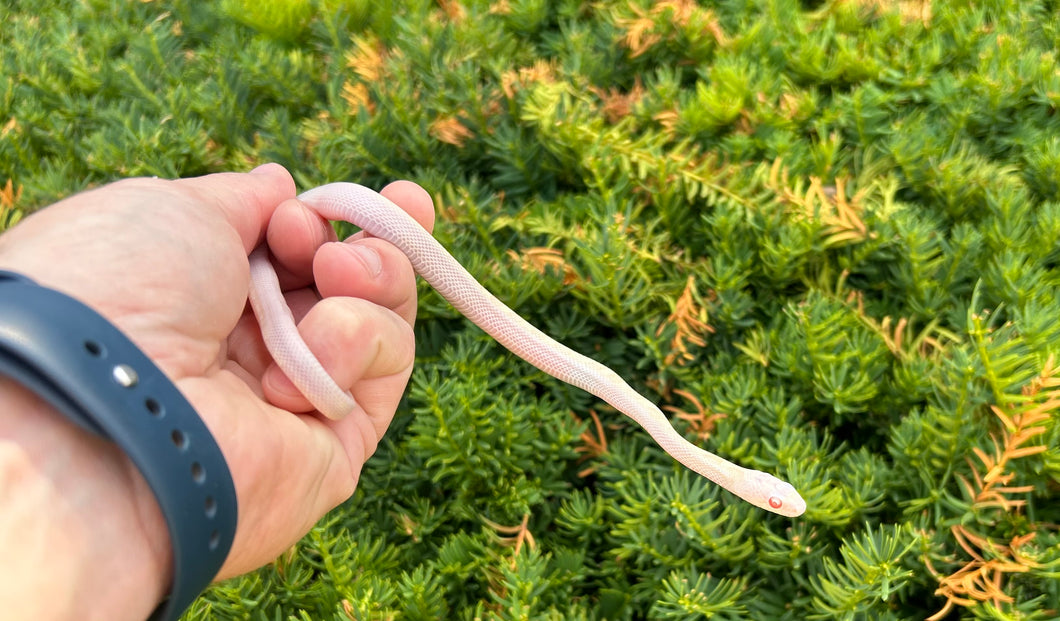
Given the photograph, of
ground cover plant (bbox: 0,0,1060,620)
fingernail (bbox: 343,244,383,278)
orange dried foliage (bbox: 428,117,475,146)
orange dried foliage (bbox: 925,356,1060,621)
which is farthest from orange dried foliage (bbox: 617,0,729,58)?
orange dried foliage (bbox: 925,356,1060,621)

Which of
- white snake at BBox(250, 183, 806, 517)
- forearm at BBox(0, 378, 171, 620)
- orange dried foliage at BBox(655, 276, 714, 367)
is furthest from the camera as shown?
orange dried foliage at BBox(655, 276, 714, 367)

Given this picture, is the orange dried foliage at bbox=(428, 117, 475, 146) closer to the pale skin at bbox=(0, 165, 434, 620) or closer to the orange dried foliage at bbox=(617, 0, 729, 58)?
the pale skin at bbox=(0, 165, 434, 620)

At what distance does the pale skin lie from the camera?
2.54ft

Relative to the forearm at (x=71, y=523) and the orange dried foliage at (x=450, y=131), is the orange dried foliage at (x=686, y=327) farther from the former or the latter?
the forearm at (x=71, y=523)

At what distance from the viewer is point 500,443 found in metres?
1.11

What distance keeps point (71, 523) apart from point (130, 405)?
13 cm

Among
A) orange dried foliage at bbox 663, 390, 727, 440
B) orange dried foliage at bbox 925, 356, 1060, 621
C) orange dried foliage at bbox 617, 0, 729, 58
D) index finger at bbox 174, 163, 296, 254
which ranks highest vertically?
orange dried foliage at bbox 617, 0, 729, 58

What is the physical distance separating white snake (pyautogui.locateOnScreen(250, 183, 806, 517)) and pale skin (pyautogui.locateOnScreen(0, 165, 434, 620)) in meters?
0.03

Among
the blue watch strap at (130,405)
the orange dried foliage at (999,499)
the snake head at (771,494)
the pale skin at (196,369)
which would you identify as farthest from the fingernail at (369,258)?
the orange dried foliage at (999,499)

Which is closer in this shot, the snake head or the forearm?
the forearm

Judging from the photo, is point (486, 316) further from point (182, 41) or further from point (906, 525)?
point (182, 41)

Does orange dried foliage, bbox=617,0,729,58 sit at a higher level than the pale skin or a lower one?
higher

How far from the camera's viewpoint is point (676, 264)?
4.22 ft

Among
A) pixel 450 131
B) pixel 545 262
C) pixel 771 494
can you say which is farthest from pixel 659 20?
pixel 771 494
